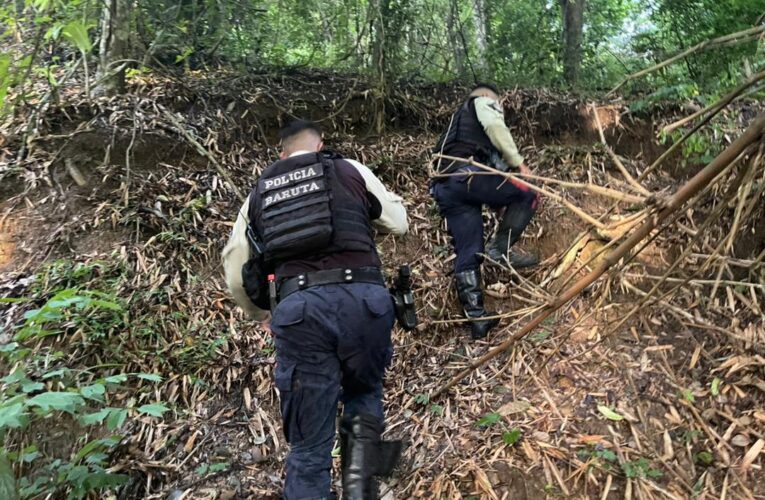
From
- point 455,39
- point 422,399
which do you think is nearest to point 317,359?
point 422,399

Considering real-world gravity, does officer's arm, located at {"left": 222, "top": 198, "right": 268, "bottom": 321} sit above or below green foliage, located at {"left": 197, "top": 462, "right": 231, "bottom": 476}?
above

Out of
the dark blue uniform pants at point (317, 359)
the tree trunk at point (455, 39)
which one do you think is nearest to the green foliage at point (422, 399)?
the dark blue uniform pants at point (317, 359)

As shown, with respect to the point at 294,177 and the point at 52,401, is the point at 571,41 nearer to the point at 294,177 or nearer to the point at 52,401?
the point at 294,177

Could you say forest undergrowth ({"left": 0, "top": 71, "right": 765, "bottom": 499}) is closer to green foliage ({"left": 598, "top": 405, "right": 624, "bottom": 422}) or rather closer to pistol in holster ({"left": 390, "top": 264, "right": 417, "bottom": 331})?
→ green foliage ({"left": 598, "top": 405, "right": 624, "bottom": 422})

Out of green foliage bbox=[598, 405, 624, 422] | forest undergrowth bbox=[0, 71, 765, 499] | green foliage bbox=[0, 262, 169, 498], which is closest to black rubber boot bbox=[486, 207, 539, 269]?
forest undergrowth bbox=[0, 71, 765, 499]

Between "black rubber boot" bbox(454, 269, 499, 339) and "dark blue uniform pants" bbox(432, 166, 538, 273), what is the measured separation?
0.07m

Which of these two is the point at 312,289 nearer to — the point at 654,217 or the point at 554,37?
the point at 654,217

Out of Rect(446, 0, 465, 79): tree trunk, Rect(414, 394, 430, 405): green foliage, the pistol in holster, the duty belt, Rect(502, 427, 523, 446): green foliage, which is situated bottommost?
Rect(502, 427, 523, 446): green foliage

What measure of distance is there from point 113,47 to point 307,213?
12.0 feet

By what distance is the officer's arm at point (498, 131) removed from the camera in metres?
4.15

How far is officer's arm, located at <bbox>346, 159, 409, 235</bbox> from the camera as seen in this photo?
3.05 m

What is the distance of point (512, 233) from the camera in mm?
4375

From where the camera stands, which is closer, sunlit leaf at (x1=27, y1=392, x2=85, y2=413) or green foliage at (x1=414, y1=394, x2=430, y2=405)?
sunlit leaf at (x1=27, y1=392, x2=85, y2=413)

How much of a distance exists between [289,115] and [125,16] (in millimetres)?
1819
